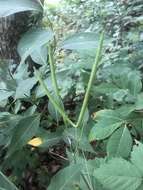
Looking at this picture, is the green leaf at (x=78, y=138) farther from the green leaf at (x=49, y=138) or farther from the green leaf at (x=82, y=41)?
the green leaf at (x=82, y=41)

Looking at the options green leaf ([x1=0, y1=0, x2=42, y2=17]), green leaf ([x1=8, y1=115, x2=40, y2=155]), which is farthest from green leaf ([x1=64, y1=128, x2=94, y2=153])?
green leaf ([x1=0, y1=0, x2=42, y2=17])

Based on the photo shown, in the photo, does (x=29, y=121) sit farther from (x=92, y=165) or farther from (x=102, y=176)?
(x=102, y=176)

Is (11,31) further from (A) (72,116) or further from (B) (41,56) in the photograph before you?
(B) (41,56)

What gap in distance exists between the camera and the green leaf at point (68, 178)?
1.04 meters

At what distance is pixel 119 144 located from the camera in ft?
3.56

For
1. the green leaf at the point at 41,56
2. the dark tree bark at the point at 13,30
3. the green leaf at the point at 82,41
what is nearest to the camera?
the green leaf at the point at 82,41

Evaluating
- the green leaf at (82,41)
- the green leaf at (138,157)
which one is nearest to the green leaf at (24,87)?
the green leaf at (82,41)

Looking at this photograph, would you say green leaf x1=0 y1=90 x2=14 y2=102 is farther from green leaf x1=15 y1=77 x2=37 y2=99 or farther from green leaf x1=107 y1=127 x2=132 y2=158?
green leaf x1=107 y1=127 x2=132 y2=158

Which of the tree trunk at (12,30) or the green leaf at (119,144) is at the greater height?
the tree trunk at (12,30)

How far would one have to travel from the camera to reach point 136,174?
0.93 meters

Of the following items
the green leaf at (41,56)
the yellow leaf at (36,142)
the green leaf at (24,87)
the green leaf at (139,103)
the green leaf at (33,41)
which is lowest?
the yellow leaf at (36,142)

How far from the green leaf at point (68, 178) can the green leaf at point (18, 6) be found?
1.39 ft

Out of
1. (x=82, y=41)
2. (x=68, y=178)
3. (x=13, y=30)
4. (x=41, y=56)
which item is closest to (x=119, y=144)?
(x=68, y=178)

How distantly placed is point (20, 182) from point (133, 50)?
3.72 feet
